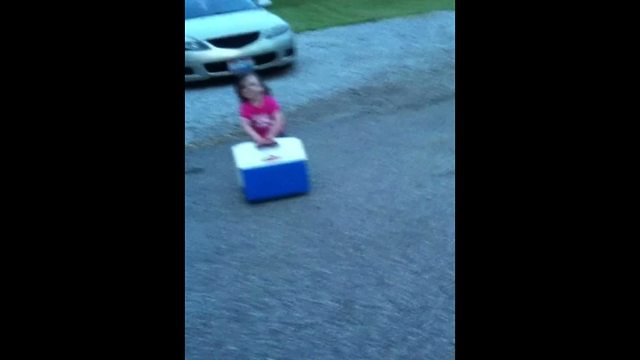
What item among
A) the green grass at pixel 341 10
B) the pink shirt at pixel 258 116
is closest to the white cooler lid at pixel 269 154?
the pink shirt at pixel 258 116

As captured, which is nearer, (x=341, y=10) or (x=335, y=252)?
(x=335, y=252)

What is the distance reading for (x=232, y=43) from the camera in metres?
9.74

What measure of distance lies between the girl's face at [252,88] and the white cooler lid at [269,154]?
1.15 feet

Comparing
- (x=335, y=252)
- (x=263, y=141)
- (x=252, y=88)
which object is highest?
(x=252, y=88)

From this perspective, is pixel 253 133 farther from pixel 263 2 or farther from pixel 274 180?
pixel 263 2

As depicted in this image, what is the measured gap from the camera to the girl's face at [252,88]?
21.5ft

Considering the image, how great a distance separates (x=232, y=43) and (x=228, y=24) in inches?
10.7

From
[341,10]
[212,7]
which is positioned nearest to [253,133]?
[212,7]

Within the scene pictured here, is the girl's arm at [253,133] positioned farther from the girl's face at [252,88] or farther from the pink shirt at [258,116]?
the girl's face at [252,88]

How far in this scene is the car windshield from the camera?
10.3 m
